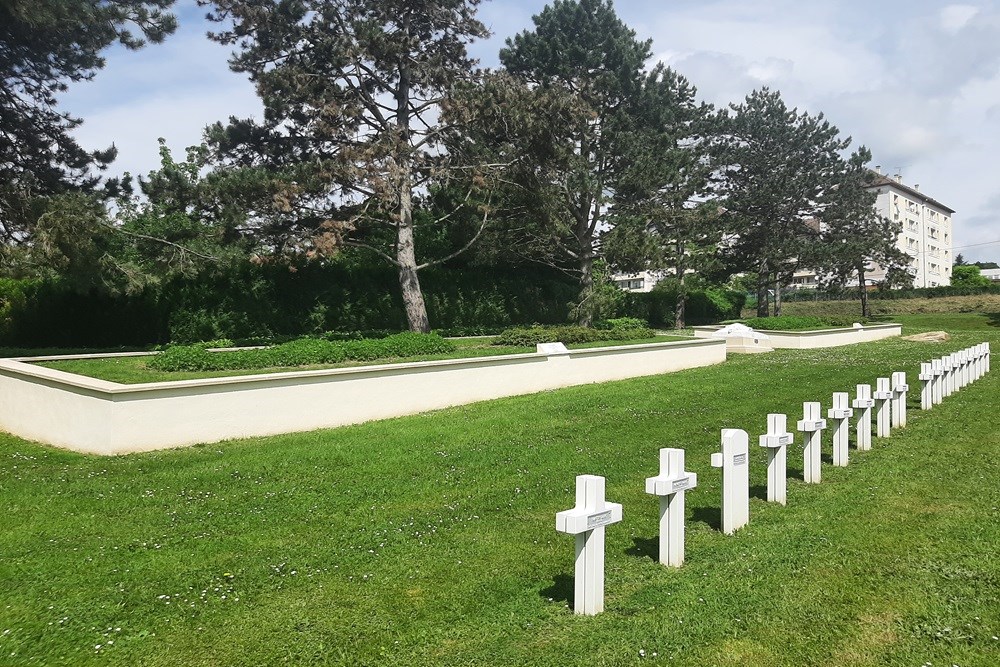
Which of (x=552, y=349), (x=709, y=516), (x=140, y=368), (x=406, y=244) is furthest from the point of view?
(x=406, y=244)

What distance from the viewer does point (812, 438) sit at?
20.3 feet

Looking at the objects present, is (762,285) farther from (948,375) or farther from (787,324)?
(948,375)

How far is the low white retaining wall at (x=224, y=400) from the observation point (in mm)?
8445

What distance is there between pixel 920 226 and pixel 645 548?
266ft

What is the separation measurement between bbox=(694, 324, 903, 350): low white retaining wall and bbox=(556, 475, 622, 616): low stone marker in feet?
64.6

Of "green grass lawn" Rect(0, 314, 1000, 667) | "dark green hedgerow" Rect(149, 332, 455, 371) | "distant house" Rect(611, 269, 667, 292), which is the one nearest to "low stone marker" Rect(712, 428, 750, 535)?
"green grass lawn" Rect(0, 314, 1000, 667)

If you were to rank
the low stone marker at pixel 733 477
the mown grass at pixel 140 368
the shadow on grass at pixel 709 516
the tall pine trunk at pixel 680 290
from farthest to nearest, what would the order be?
1. the tall pine trunk at pixel 680 290
2. the mown grass at pixel 140 368
3. the shadow on grass at pixel 709 516
4. the low stone marker at pixel 733 477

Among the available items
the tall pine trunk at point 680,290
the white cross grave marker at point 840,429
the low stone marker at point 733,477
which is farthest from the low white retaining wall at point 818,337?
the low stone marker at point 733,477

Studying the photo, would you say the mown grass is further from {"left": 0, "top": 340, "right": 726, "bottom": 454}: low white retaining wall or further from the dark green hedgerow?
{"left": 0, "top": 340, "right": 726, "bottom": 454}: low white retaining wall

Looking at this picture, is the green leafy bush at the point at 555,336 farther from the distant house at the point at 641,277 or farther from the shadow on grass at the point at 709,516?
the shadow on grass at the point at 709,516

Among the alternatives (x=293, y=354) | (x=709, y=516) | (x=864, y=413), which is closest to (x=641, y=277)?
(x=293, y=354)

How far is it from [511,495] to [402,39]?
A: 51.7 feet

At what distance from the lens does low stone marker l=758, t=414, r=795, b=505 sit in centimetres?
548

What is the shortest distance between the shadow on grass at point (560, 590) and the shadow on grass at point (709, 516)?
1.50m
